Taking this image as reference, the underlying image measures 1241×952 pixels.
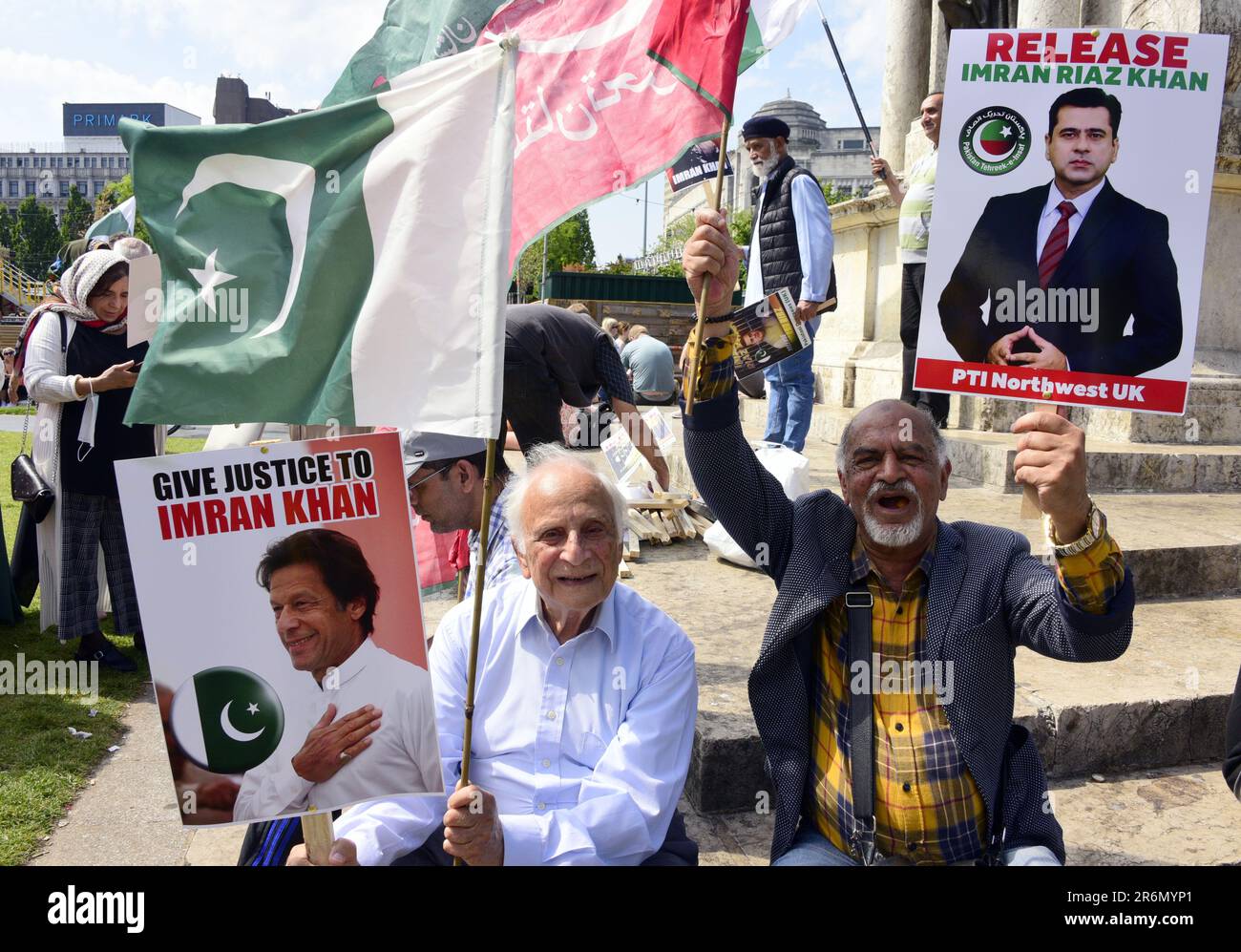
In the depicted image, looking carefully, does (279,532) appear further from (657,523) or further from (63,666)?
(657,523)

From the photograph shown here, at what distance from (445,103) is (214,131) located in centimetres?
54

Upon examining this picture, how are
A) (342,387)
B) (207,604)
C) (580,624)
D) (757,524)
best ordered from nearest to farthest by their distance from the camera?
(207,604) → (342,387) → (580,624) → (757,524)

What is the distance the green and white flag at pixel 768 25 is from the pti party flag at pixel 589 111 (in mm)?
332

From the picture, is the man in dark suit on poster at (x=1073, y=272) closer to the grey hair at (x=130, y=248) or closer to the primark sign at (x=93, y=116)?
the grey hair at (x=130, y=248)

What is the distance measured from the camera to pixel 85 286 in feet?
16.6

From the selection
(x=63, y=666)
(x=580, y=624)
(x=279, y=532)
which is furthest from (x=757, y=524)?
(x=63, y=666)

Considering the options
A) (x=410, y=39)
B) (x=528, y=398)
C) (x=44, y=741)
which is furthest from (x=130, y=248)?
(x=410, y=39)

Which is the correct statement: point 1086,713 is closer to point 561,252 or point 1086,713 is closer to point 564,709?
point 564,709

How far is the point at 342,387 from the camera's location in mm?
2248

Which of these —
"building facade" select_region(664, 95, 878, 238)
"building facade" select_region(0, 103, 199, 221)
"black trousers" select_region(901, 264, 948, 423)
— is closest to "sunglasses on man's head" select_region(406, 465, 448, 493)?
"black trousers" select_region(901, 264, 948, 423)

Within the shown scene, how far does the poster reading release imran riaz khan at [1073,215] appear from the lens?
2.52 m

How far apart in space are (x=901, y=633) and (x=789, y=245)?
4087mm
